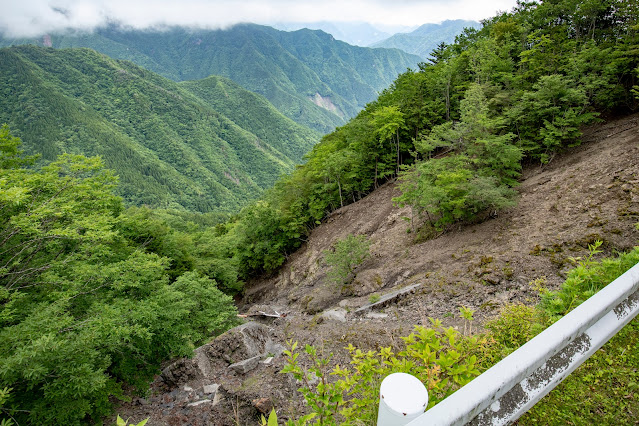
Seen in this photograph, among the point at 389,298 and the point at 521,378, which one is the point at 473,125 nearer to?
the point at 389,298

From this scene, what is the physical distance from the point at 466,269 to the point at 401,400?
12.0m

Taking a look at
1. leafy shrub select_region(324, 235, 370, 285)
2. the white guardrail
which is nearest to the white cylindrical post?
the white guardrail

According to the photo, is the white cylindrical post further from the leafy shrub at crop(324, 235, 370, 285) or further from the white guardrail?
the leafy shrub at crop(324, 235, 370, 285)

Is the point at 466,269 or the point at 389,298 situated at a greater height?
the point at 466,269

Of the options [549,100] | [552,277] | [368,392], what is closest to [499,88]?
[549,100]

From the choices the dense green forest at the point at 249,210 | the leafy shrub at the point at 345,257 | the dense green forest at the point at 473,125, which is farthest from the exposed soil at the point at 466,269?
the dense green forest at the point at 473,125

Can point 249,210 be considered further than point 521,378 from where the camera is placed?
Yes

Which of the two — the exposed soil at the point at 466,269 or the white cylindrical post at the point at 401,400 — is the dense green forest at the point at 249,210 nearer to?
the exposed soil at the point at 466,269

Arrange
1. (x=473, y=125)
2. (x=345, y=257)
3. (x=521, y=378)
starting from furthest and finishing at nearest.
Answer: (x=345, y=257) → (x=473, y=125) → (x=521, y=378)

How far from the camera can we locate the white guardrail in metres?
1.34

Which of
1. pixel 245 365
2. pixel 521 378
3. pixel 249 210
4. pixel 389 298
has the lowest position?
pixel 245 365

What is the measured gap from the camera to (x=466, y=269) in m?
12.1

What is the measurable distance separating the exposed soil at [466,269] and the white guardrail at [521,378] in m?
4.92

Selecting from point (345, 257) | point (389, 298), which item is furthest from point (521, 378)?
point (345, 257)
